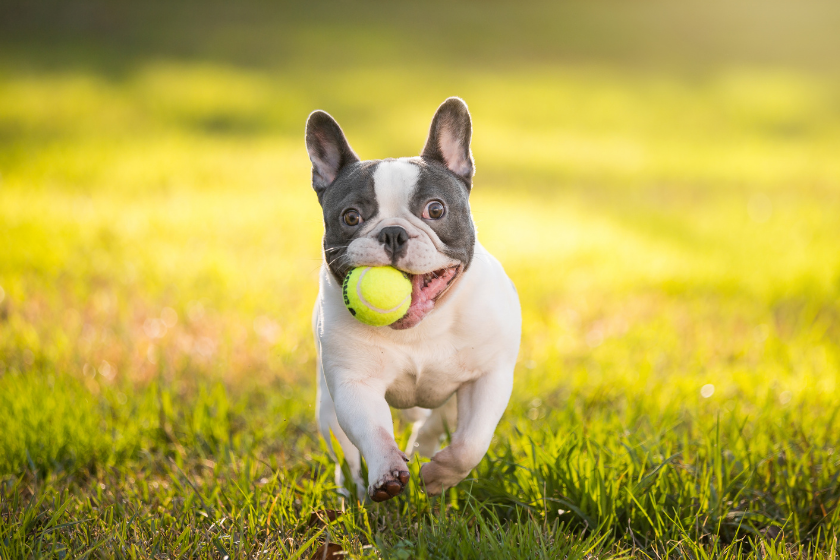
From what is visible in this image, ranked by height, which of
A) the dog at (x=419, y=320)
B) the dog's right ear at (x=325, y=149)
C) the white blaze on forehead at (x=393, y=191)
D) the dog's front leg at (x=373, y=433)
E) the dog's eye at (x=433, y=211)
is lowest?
the dog's front leg at (x=373, y=433)

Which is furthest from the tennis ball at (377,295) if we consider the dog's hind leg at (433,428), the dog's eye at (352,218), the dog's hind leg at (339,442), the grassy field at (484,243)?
the dog's hind leg at (433,428)

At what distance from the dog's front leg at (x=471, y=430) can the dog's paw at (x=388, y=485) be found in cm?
27

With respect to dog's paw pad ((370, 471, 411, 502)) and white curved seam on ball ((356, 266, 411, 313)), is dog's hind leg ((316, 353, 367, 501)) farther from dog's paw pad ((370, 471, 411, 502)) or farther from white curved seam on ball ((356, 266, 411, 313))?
white curved seam on ball ((356, 266, 411, 313))

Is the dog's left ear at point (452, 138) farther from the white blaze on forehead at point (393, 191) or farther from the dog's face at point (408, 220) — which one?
the white blaze on forehead at point (393, 191)

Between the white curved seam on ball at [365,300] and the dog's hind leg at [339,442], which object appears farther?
the dog's hind leg at [339,442]

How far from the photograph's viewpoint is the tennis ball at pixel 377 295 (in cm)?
269

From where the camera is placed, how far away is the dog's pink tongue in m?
2.86

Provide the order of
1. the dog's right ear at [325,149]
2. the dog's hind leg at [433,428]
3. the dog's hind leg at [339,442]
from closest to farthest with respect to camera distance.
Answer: the dog's hind leg at [339,442], the dog's right ear at [325,149], the dog's hind leg at [433,428]

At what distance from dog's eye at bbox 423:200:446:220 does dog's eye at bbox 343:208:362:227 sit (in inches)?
10.3

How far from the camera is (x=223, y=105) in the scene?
13.8m

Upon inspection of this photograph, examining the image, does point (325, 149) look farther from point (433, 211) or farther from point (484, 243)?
point (484, 243)

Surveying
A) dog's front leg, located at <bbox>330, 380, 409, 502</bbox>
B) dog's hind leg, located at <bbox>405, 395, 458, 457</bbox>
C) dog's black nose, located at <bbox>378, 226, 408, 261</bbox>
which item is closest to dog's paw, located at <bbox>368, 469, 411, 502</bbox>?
dog's front leg, located at <bbox>330, 380, 409, 502</bbox>

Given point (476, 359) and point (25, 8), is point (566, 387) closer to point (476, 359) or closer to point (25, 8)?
point (476, 359)

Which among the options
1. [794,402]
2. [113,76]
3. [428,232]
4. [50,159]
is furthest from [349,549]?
[113,76]
